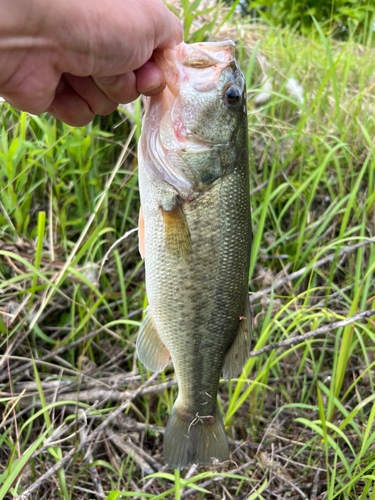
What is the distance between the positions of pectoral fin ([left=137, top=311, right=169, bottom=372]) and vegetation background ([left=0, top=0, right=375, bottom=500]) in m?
0.28

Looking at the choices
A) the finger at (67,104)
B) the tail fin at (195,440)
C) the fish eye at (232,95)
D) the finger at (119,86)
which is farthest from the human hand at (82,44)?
the tail fin at (195,440)

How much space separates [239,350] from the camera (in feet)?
5.28

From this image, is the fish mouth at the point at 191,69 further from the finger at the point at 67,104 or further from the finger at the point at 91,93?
the finger at the point at 67,104

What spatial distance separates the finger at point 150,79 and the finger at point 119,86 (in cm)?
5

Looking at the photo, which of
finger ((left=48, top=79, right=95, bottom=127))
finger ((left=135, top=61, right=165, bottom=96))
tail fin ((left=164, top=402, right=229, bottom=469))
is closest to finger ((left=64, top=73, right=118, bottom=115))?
finger ((left=48, top=79, right=95, bottom=127))

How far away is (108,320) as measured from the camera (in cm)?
233

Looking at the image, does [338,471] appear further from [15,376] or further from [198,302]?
[15,376]

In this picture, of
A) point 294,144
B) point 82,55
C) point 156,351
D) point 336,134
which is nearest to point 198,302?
point 156,351

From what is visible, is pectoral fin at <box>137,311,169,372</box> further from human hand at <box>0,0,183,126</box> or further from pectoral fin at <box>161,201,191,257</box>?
human hand at <box>0,0,183,126</box>

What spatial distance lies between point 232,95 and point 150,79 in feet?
1.03

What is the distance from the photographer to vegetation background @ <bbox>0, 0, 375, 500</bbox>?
1.82 meters

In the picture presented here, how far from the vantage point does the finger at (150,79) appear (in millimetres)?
1408

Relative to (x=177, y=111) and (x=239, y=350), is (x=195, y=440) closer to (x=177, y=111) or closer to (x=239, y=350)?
(x=239, y=350)

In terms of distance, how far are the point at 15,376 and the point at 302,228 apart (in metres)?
1.86
